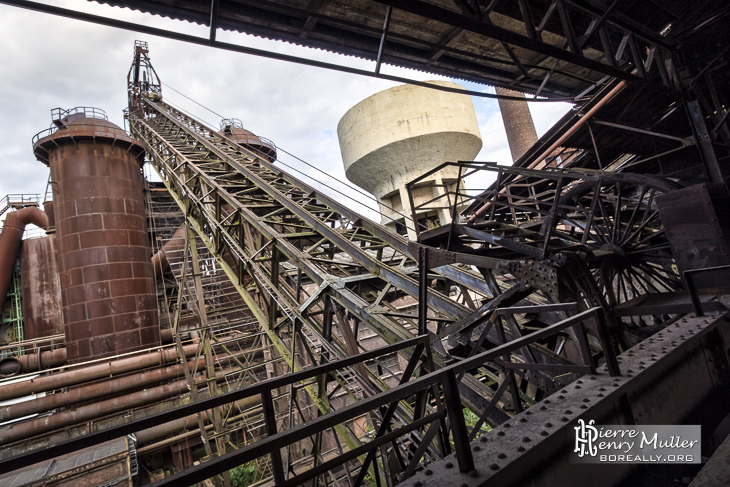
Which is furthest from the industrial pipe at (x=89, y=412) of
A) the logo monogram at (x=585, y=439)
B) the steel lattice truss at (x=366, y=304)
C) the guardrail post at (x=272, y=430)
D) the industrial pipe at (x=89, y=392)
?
the logo monogram at (x=585, y=439)

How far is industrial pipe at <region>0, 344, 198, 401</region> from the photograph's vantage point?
9977mm

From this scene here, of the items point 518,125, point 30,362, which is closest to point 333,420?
point 30,362

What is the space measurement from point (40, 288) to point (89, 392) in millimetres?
8724

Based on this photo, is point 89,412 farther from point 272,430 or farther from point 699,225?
point 699,225

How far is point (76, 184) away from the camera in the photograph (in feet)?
43.5

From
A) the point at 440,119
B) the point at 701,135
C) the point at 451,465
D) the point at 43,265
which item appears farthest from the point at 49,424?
the point at 440,119

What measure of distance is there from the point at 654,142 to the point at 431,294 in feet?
27.2

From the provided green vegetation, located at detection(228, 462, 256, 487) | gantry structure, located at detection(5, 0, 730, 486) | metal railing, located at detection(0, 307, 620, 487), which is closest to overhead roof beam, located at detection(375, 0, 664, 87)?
gantry structure, located at detection(5, 0, 730, 486)

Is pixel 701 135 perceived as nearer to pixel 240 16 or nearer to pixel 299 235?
pixel 299 235

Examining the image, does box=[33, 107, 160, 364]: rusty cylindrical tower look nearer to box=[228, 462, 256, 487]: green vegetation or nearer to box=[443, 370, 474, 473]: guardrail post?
box=[228, 462, 256, 487]: green vegetation

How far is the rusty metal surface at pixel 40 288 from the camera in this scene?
51.3 ft

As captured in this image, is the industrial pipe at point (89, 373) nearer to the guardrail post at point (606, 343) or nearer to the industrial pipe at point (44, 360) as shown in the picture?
the industrial pipe at point (44, 360)

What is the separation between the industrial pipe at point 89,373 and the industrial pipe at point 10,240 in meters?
8.33

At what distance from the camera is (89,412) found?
10469 mm
